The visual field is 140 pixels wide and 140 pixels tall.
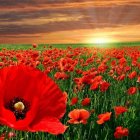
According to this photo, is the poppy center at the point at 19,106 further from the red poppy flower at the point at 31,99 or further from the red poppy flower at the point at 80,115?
the red poppy flower at the point at 80,115

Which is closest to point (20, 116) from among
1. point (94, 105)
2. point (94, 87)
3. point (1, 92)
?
point (1, 92)

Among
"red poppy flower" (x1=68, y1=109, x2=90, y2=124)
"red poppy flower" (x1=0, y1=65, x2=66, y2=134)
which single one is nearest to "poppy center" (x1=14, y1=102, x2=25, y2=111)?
"red poppy flower" (x1=0, y1=65, x2=66, y2=134)

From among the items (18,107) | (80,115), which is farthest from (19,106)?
(80,115)

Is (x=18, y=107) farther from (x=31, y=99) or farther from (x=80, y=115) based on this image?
(x=80, y=115)

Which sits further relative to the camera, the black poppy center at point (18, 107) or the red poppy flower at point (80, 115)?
the red poppy flower at point (80, 115)

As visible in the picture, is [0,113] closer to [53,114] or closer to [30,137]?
[53,114]

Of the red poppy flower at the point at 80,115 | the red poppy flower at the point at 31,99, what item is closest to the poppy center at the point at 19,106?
the red poppy flower at the point at 31,99

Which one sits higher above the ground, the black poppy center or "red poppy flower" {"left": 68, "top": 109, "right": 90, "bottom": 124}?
the black poppy center

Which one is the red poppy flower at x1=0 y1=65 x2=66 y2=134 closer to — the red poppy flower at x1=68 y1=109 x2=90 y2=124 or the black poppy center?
the black poppy center
